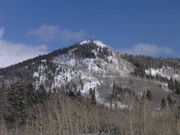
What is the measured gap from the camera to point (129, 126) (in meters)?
59.0

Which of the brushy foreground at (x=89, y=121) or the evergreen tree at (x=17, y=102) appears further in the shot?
the evergreen tree at (x=17, y=102)

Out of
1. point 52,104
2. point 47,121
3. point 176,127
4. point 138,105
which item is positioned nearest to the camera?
point 176,127

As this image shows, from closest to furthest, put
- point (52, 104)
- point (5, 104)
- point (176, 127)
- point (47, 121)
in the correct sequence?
point (176, 127)
point (47, 121)
point (52, 104)
point (5, 104)

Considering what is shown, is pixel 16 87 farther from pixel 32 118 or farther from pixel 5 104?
pixel 32 118

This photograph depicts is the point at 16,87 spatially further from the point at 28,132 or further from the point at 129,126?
the point at 129,126

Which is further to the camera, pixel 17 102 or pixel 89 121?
pixel 17 102

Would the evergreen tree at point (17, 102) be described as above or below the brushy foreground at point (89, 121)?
above

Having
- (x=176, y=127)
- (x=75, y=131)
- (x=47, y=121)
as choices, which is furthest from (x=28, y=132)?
(x=176, y=127)

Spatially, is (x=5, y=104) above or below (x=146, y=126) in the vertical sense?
above

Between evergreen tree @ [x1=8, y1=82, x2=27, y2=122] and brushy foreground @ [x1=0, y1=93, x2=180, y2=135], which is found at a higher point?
evergreen tree @ [x1=8, y1=82, x2=27, y2=122]

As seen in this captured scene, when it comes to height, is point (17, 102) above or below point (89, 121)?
above

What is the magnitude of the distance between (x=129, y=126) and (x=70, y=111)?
1178 cm

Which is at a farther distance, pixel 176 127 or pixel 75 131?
pixel 75 131

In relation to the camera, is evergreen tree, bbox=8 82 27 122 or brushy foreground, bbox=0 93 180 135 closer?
brushy foreground, bbox=0 93 180 135
